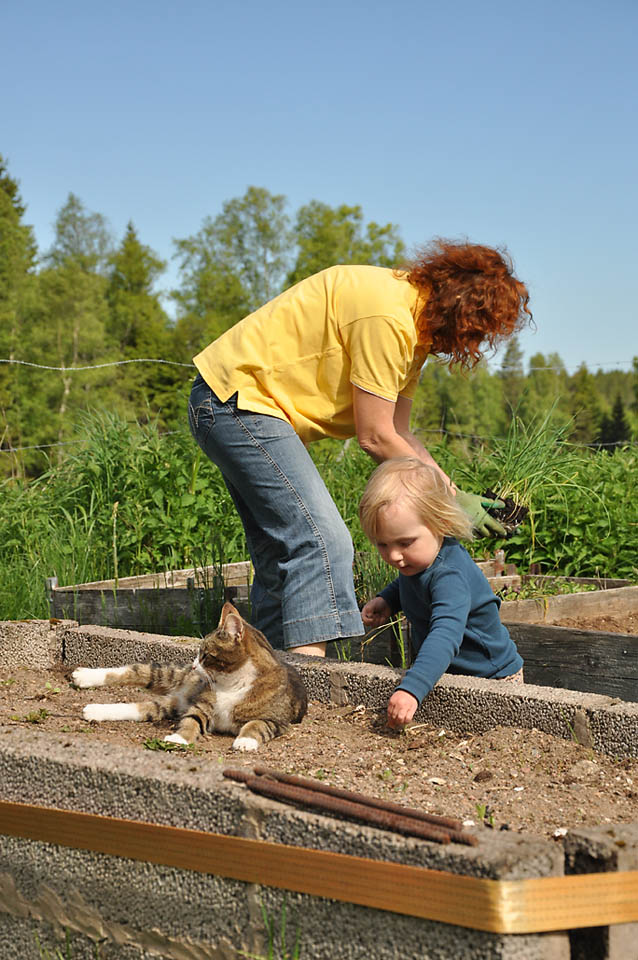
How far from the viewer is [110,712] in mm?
3279

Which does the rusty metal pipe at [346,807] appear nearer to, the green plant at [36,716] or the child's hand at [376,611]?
the green plant at [36,716]

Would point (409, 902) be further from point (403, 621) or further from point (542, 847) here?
point (403, 621)

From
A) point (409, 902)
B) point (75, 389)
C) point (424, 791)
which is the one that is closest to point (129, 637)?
point (424, 791)

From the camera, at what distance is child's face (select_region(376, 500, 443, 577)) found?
3.15 m

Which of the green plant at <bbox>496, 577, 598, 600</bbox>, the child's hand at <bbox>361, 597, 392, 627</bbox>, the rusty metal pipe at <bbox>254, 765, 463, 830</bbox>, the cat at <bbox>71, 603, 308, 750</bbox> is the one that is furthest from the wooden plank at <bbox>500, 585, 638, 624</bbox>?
the rusty metal pipe at <bbox>254, 765, 463, 830</bbox>

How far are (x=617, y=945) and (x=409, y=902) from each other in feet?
1.33

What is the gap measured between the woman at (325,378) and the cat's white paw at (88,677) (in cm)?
76

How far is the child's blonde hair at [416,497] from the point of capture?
3.16 m

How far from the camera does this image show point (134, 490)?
22.8ft

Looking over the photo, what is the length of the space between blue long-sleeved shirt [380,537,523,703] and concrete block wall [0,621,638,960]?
0.40 metres

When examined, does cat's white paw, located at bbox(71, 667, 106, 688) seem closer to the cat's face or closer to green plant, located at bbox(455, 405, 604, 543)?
the cat's face

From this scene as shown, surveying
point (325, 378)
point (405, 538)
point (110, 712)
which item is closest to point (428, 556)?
point (405, 538)

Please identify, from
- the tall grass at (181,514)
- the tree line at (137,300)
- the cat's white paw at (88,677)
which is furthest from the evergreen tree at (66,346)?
the cat's white paw at (88,677)

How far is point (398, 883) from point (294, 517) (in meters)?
1.95
